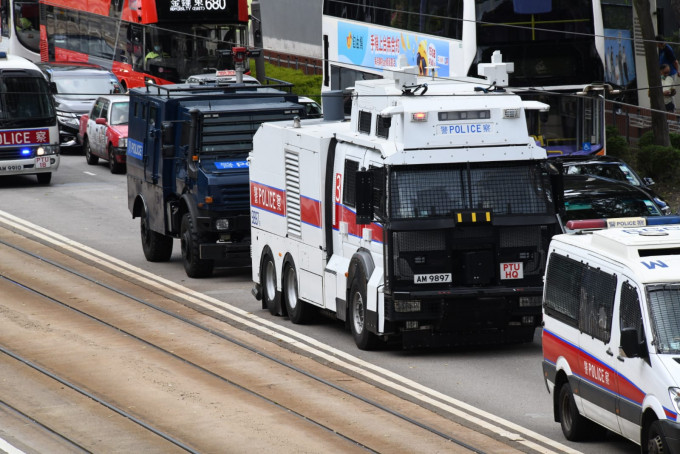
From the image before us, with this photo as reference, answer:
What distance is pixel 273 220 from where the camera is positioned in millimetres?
20234

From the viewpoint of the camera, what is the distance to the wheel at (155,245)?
24828 mm

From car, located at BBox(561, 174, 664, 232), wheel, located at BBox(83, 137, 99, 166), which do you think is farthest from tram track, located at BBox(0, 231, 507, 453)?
wheel, located at BBox(83, 137, 99, 166)

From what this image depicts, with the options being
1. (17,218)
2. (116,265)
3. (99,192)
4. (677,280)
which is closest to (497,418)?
(677,280)

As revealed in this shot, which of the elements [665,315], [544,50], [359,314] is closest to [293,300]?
[359,314]

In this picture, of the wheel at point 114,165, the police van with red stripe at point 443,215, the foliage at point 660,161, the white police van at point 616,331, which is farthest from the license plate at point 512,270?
the wheel at point 114,165

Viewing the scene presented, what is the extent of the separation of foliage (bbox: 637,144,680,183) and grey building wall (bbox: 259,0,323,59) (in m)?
25.9

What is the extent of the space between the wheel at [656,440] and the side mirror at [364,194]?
607 centimetres

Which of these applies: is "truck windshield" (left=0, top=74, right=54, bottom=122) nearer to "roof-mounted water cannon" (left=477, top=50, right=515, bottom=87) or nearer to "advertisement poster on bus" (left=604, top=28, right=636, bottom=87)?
"advertisement poster on bus" (left=604, top=28, right=636, bottom=87)

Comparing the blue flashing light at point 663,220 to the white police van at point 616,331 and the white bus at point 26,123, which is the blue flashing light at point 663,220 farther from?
the white bus at point 26,123

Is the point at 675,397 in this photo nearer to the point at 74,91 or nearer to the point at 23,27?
the point at 74,91

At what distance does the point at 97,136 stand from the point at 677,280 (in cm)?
2717

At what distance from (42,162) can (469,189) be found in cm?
1860

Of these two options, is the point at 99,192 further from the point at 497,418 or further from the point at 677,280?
the point at 677,280

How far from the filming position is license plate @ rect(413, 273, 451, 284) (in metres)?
16.5
